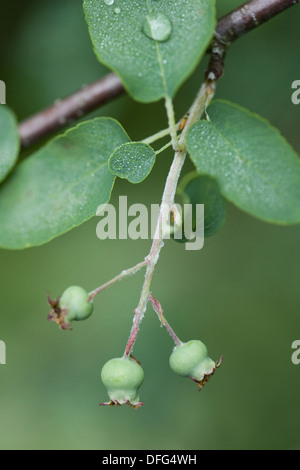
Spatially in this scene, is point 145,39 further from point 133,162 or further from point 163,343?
point 163,343

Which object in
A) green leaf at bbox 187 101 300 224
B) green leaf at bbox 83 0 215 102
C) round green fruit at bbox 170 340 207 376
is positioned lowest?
round green fruit at bbox 170 340 207 376

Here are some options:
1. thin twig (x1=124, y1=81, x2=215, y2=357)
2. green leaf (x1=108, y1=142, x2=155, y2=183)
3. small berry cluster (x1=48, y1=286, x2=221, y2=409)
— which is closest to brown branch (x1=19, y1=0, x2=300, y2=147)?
thin twig (x1=124, y1=81, x2=215, y2=357)

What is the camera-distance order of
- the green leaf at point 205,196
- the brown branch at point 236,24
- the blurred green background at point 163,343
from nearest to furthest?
the green leaf at point 205,196, the brown branch at point 236,24, the blurred green background at point 163,343

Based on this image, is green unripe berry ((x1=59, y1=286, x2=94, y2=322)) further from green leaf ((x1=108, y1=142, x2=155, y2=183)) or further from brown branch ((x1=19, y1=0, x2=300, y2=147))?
brown branch ((x1=19, y1=0, x2=300, y2=147))

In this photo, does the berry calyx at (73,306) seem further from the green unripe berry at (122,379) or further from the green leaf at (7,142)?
the green leaf at (7,142)

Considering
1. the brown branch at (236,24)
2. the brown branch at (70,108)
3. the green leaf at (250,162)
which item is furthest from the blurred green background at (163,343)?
the green leaf at (250,162)

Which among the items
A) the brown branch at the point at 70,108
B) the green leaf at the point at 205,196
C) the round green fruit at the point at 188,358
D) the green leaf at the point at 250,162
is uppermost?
the brown branch at the point at 70,108
